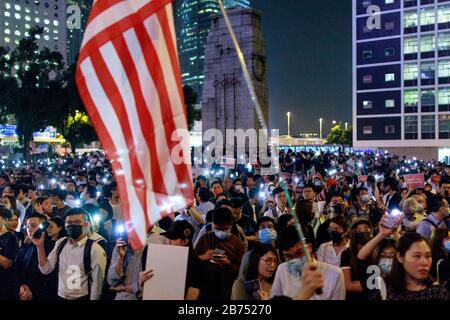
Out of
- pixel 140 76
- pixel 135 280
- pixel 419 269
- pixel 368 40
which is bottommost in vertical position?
pixel 135 280

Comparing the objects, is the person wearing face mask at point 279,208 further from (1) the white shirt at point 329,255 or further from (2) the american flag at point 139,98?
(2) the american flag at point 139,98

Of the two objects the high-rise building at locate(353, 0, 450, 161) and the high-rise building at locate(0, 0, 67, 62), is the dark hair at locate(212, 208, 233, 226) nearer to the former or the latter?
the high-rise building at locate(353, 0, 450, 161)

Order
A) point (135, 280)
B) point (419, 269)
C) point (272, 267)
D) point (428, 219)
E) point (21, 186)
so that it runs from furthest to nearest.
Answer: point (21, 186)
point (428, 219)
point (135, 280)
point (272, 267)
point (419, 269)

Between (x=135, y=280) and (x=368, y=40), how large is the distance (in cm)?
6251

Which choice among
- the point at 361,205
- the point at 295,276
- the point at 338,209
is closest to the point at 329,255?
the point at 295,276

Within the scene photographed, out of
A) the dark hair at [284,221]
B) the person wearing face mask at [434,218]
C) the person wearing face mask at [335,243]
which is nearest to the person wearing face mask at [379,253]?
the person wearing face mask at [335,243]

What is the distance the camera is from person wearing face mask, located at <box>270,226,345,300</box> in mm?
3697

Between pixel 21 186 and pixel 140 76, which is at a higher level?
pixel 140 76

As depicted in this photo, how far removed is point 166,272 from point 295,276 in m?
1.09

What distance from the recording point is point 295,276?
161 inches

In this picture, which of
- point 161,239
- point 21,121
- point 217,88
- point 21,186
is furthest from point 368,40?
point 161,239

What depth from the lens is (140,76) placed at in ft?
13.3
